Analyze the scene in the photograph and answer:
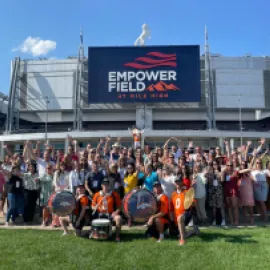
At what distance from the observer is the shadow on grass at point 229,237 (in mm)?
7207

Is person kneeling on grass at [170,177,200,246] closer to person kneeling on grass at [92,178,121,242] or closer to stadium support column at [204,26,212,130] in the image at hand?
person kneeling on grass at [92,178,121,242]

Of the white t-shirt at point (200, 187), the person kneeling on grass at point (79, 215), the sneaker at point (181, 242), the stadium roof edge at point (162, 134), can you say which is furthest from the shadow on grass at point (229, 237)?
the stadium roof edge at point (162, 134)

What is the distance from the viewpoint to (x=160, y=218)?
7.24 metres

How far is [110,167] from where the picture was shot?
29.1 feet

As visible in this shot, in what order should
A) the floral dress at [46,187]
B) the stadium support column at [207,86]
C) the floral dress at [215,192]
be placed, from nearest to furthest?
the floral dress at [215,192]
the floral dress at [46,187]
the stadium support column at [207,86]

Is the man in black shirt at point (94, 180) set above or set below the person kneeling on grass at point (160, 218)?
above

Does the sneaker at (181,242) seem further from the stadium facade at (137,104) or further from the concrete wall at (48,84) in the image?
the concrete wall at (48,84)

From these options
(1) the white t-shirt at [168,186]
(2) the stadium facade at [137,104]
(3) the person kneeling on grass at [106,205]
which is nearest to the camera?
(3) the person kneeling on grass at [106,205]

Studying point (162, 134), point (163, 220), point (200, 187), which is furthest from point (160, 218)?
point (162, 134)

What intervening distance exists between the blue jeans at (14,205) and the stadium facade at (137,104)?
34.6m

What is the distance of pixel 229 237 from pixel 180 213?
146cm

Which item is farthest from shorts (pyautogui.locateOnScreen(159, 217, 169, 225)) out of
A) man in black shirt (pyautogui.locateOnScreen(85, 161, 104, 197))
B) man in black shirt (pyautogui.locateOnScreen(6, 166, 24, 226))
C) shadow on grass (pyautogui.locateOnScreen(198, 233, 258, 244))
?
man in black shirt (pyautogui.locateOnScreen(6, 166, 24, 226))

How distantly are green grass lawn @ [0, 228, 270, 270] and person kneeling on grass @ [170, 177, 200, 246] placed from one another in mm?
190

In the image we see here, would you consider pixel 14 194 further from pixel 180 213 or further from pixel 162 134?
pixel 162 134
